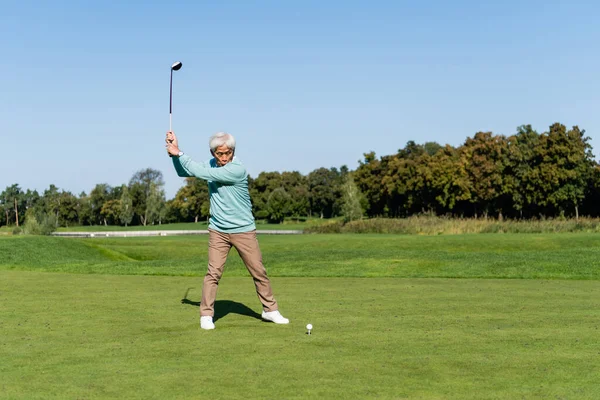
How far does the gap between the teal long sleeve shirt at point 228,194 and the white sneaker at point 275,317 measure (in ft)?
3.81

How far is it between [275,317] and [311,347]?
5.99ft

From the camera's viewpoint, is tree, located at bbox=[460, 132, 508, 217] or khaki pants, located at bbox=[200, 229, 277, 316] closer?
khaki pants, located at bbox=[200, 229, 277, 316]

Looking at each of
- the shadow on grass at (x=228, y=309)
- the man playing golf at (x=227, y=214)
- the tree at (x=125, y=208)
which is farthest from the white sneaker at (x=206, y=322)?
the tree at (x=125, y=208)

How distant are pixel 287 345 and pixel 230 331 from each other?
1.25 m

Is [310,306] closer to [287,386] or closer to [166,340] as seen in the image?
[166,340]

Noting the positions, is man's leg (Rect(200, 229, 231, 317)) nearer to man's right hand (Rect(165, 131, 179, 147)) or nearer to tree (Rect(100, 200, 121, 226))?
man's right hand (Rect(165, 131, 179, 147))

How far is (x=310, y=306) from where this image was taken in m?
10.4

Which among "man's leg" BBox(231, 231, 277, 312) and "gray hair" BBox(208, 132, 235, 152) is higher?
"gray hair" BBox(208, 132, 235, 152)

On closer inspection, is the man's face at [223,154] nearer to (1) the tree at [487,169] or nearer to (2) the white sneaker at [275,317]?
(2) the white sneaker at [275,317]

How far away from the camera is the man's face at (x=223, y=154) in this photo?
28.7 ft

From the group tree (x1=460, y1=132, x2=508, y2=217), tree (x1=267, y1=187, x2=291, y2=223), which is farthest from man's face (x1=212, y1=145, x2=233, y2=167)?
tree (x1=267, y1=187, x2=291, y2=223)

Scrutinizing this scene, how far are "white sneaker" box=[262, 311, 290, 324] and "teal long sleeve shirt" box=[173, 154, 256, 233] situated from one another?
3.81ft

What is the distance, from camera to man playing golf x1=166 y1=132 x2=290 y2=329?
8648 mm

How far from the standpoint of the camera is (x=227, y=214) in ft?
29.0
